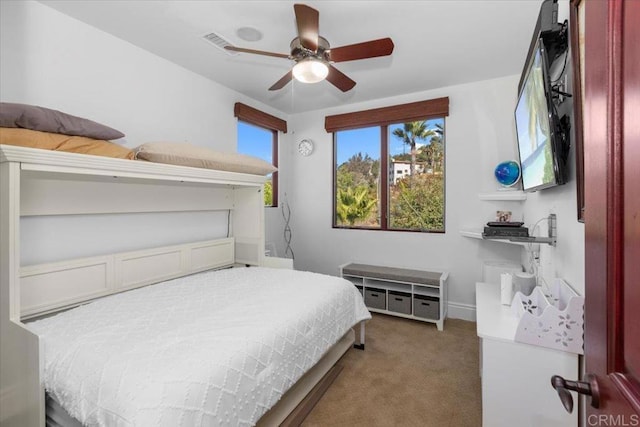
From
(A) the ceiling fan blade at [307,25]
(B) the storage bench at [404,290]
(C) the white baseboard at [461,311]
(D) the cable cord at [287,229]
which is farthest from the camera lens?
(D) the cable cord at [287,229]

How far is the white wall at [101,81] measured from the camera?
5.95ft

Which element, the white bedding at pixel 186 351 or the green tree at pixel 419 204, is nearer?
the white bedding at pixel 186 351

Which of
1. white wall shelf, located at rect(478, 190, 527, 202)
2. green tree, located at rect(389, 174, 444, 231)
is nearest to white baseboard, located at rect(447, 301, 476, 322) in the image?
green tree, located at rect(389, 174, 444, 231)

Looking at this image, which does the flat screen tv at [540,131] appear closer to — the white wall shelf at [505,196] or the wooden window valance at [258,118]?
the white wall shelf at [505,196]

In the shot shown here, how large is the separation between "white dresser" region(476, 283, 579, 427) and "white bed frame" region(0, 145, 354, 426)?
3.31 ft

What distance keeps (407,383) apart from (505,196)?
1922 mm

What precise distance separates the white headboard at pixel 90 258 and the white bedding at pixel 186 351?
0.18 meters

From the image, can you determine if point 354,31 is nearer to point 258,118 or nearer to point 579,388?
point 258,118

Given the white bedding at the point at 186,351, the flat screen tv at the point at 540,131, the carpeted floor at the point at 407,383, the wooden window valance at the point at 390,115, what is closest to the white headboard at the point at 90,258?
the white bedding at the point at 186,351

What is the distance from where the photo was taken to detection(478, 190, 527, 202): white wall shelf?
8.91 ft

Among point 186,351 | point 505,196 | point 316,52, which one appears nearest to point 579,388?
point 186,351

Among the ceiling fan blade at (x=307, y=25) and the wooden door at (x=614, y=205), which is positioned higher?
the ceiling fan blade at (x=307, y=25)

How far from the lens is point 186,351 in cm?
121

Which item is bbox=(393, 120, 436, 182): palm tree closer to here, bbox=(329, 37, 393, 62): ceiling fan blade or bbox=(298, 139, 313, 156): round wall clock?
bbox=(298, 139, 313, 156): round wall clock
